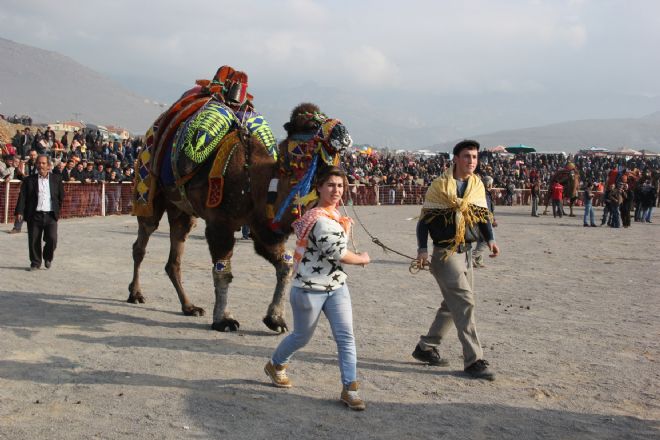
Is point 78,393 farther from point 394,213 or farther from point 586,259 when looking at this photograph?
point 394,213

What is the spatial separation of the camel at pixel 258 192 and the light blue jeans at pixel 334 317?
1.66 m

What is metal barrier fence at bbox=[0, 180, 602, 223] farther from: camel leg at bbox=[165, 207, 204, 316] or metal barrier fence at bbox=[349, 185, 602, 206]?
metal barrier fence at bbox=[349, 185, 602, 206]

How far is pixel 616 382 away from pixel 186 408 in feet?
11.8

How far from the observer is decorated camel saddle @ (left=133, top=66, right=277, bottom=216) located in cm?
756

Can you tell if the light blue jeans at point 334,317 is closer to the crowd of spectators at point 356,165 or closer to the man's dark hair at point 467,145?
the man's dark hair at point 467,145

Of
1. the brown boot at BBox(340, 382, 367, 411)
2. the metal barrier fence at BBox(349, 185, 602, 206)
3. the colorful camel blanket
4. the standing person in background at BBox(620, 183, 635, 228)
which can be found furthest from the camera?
the metal barrier fence at BBox(349, 185, 602, 206)

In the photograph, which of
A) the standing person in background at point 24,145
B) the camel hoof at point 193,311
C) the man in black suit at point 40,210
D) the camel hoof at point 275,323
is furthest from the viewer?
the standing person in background at point 24,145

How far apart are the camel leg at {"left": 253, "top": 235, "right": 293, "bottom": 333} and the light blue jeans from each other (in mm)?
2031

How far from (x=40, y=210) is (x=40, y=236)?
426 mm

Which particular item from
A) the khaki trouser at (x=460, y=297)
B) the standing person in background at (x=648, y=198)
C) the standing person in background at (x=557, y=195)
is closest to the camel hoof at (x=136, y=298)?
the khaki trouser at (x=460, y=297)

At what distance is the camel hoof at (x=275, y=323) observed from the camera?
7.18 m

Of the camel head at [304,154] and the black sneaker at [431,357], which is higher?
the camel head at [304,154]

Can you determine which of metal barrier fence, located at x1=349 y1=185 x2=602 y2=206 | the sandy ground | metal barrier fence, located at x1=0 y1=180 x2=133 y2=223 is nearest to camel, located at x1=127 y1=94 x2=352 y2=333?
the sandy ground

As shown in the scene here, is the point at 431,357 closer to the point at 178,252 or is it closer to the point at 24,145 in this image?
the point at 178,252
